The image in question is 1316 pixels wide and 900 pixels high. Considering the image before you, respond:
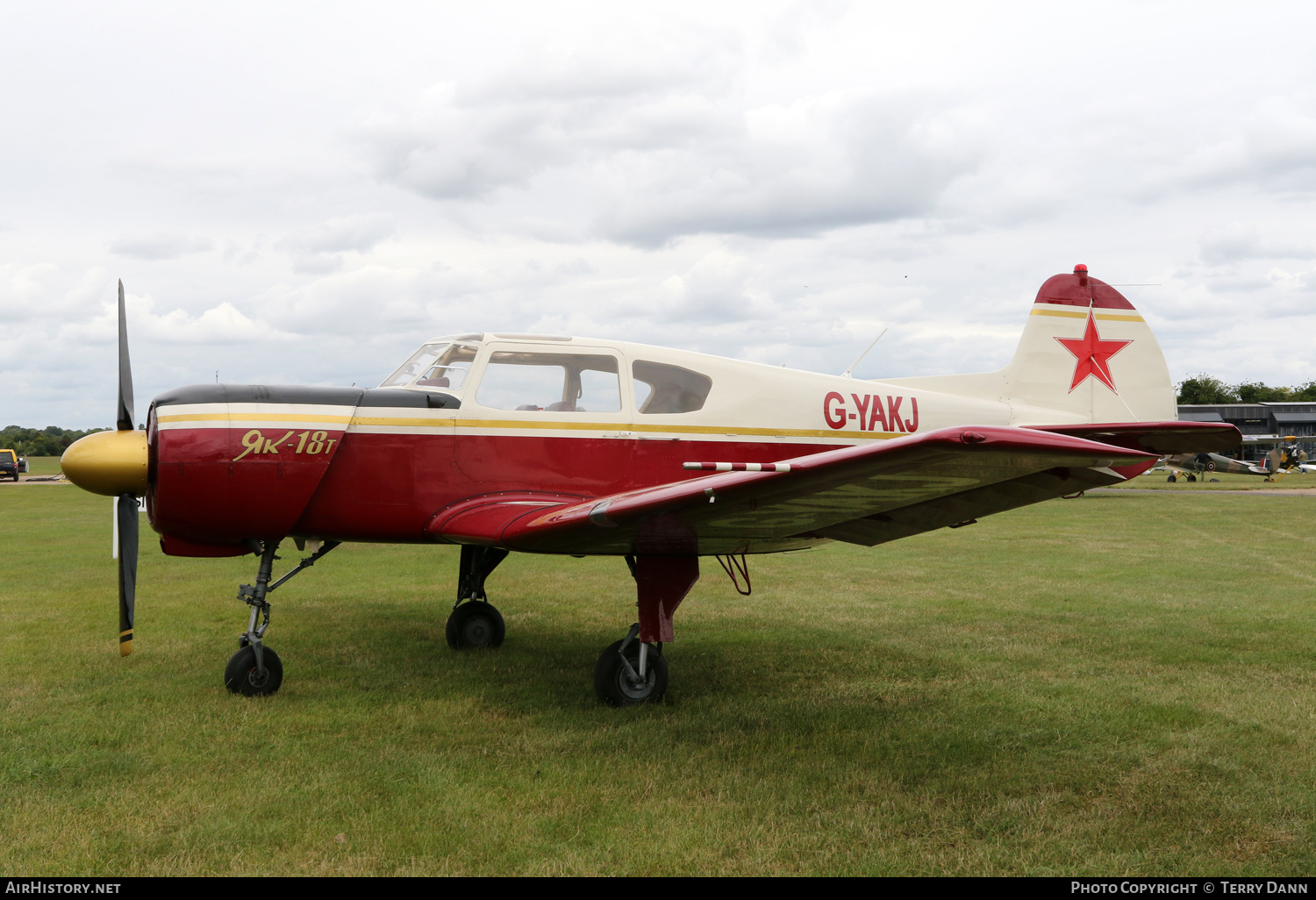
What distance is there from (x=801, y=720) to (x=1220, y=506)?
23717 mm

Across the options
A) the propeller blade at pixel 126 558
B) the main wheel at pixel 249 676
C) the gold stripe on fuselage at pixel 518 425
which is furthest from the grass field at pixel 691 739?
the gold stripe on fuselage at pixel 518 425

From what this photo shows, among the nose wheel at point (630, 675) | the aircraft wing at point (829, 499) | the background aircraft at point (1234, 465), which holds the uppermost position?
the aircraft wing at point (829, 499)

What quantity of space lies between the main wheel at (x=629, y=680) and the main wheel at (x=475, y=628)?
6.96 ft

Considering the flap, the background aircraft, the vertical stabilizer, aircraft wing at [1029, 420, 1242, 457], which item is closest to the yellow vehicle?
the flap

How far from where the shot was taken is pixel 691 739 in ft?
16.7

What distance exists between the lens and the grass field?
12.1ft

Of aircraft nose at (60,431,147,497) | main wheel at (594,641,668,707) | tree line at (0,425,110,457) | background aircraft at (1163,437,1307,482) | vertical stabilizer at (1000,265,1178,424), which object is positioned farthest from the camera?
tree line at (0,425,110,457)

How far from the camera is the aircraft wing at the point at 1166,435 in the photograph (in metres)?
5.61

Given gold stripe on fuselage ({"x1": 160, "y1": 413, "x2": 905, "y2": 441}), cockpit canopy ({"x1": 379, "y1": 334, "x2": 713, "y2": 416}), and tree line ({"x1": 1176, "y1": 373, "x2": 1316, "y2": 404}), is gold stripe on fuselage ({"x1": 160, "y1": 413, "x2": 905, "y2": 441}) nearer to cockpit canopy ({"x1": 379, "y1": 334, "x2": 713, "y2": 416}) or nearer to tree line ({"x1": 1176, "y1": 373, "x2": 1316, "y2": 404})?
cockpit canopy ({"x1": 379, "y1": 334, "x2": 713, "y2": 416})

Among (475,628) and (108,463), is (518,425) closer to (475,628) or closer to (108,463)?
(475,628)

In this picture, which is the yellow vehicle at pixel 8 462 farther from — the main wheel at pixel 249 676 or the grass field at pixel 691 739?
the main wheel at pixel 249 676

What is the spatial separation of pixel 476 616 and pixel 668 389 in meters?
2.74

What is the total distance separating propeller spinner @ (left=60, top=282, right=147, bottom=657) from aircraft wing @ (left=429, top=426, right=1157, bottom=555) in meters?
1.84

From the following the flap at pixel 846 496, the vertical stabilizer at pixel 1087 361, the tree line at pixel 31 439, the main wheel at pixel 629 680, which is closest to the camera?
the flap at pixel 846 496
